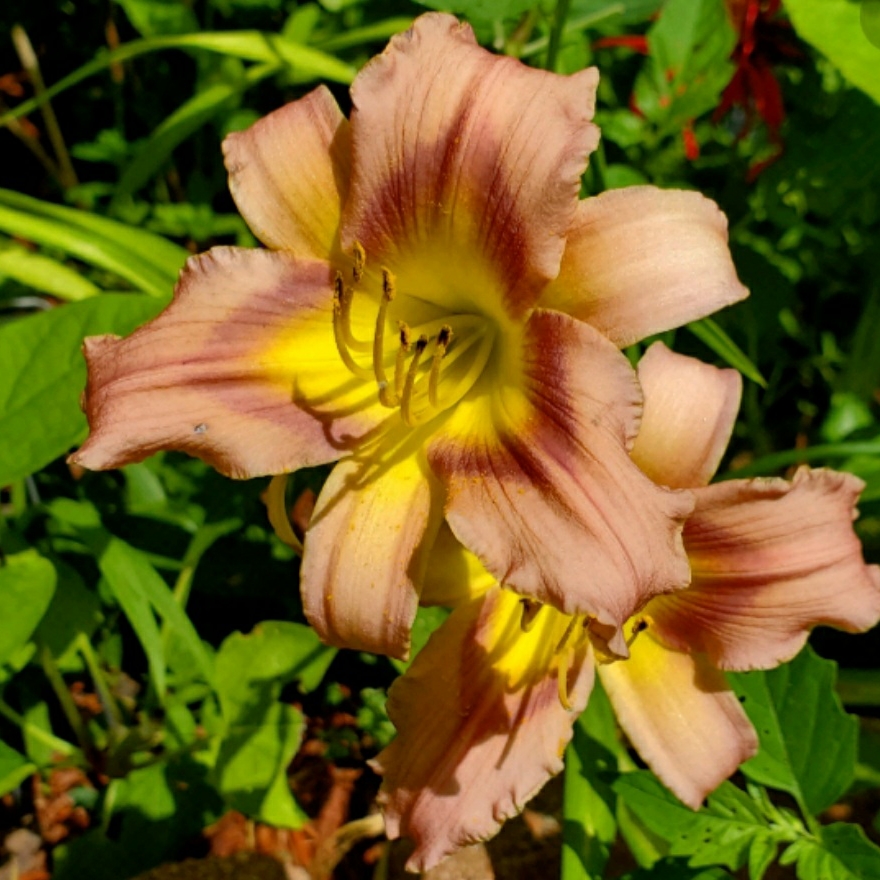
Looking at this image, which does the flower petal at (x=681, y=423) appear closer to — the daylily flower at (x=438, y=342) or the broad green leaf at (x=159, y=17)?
the daylily flower at (x=438, y=342)

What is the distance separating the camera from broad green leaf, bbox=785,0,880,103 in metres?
0.90

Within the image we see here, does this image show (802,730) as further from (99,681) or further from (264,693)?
(99,681)

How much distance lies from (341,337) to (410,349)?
79 millimetres

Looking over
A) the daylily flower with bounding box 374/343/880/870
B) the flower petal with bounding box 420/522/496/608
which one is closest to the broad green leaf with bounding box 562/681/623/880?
the daylily flower with bounding box 374/343/880/870

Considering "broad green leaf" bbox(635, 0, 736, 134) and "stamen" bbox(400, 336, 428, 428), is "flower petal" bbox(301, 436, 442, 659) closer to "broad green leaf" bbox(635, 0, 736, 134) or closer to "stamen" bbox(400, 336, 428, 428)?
"stamen" bbox(400, 336, 428, 428)

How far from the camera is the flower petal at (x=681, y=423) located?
81 centimetres

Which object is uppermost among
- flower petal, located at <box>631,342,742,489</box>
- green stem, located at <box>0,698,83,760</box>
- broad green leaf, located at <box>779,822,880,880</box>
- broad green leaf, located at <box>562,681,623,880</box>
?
flower petal, located at <box>631,342,742,489</box>

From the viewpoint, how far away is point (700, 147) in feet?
5.18

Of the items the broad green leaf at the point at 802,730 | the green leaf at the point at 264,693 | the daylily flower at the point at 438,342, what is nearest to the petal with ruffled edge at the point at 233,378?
the daylily flower at the point at 438,342

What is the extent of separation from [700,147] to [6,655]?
128 centimetres

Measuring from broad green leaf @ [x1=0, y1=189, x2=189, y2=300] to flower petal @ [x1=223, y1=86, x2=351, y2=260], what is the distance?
332 mm

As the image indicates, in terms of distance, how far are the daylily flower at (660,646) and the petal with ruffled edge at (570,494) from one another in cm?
13

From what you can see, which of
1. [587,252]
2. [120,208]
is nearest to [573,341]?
[587,252]

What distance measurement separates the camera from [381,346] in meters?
0.73
